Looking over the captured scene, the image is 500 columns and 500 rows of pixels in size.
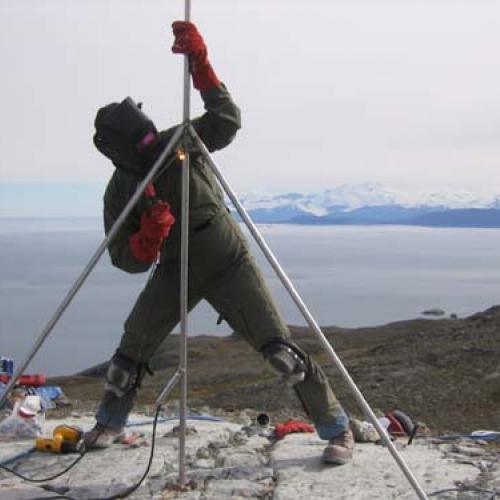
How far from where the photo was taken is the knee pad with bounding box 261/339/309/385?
15.3 ft

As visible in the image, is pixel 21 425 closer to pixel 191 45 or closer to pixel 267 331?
pixel 267 331

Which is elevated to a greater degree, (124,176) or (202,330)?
(124,176)

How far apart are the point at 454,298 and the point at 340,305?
8199 millimetres

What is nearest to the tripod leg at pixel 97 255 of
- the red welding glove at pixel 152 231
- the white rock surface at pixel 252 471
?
the red welding glove at pixel 152 231

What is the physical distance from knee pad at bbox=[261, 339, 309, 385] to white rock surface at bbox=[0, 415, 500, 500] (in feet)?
2.06

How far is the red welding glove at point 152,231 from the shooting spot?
4.32m

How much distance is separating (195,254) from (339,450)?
145cm

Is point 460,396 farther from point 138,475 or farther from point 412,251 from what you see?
point 412,251

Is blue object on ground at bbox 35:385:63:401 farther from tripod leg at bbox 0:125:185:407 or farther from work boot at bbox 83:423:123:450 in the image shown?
tripod leg at bbox 0:125:185:407

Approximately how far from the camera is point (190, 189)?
Answer: 479 centimetres

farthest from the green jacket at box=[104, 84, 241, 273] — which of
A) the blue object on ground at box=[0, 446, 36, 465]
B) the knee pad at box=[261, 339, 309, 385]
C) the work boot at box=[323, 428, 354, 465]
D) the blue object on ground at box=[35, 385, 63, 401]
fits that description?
the blue object on ground at box=[35, 385, 63, 401]

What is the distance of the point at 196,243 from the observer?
15.8 feet

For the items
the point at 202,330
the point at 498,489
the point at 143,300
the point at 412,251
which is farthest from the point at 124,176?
the point at 412,251

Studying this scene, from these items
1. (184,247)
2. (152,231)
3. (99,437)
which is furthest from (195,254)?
(99,437)
